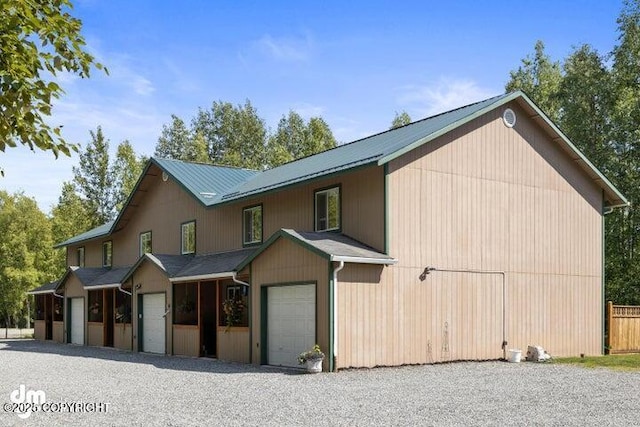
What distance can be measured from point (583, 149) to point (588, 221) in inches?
583

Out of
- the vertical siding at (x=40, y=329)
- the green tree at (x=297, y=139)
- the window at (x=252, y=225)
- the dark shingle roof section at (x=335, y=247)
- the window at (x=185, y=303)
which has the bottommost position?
the vertical siding at (x=40, y=329)

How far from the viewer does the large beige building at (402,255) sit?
1933cm

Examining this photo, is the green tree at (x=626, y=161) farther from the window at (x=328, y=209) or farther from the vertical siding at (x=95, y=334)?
the vertical siding at (x=95, y=334)

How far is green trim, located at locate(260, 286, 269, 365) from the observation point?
2078 centimetres

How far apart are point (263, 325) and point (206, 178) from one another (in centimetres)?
1039

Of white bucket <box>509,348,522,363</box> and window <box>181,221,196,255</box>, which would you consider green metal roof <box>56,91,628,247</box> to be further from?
white bucket <box>509,348,522,363</box>

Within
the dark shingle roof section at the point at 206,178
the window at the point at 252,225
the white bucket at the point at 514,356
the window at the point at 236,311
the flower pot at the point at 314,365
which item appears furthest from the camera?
the dark shingle roof section at the point at 206,178

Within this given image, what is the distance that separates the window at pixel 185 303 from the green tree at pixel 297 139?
2439cm

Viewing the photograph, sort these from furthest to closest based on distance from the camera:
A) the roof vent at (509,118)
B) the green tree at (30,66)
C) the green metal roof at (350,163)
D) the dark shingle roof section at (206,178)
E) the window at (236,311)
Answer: the dark shingle roof section at (206,178), the roof vent at (509,118), the window at (236,311), the green metal roof at (350,163), the green tree at (30,66)

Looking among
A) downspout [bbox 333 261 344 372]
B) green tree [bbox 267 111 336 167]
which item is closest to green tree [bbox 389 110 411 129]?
green tree [bbox 267 111 336 167]

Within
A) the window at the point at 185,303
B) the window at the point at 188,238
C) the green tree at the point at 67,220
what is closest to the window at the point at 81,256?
the green tree at the point at 67,220

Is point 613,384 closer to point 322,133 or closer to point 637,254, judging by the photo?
point 637,254

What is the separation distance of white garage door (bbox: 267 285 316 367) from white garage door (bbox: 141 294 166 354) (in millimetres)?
7297

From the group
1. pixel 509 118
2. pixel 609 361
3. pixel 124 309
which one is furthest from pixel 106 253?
pixel 609 361
